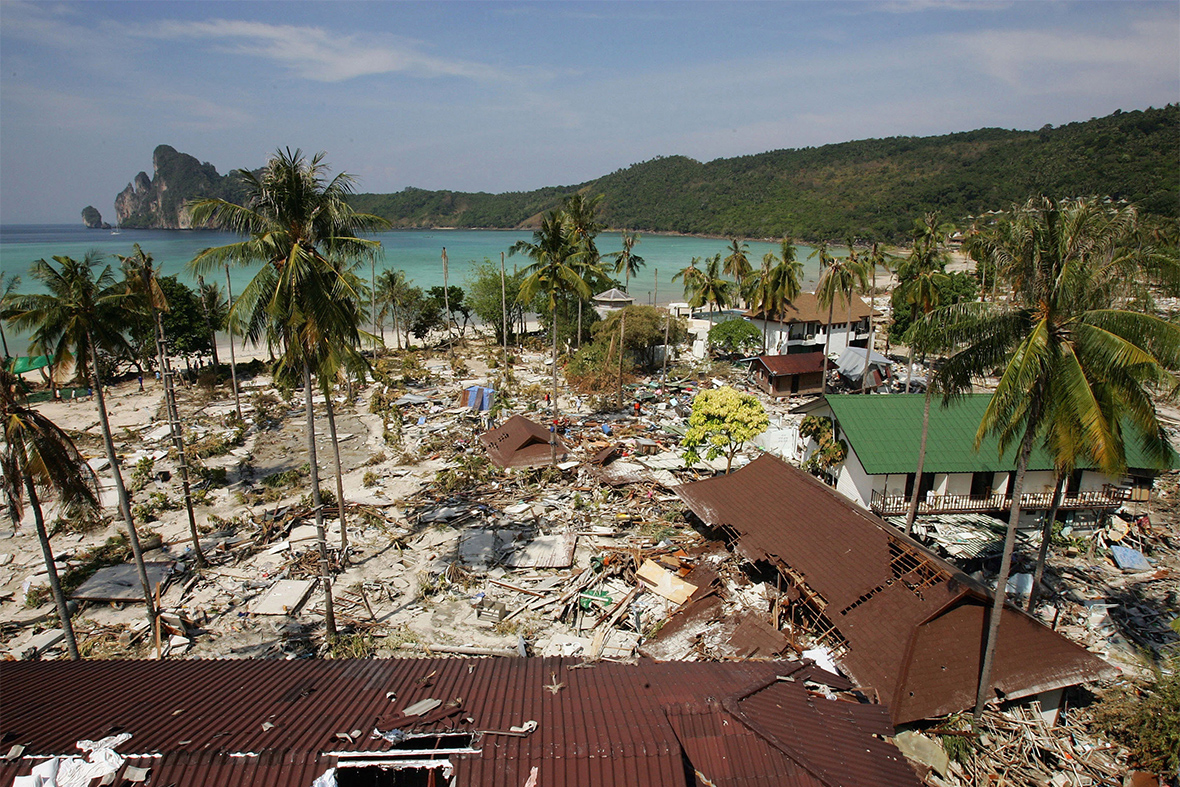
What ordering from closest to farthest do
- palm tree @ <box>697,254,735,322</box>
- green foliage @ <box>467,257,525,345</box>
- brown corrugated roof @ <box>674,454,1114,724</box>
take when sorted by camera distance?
1. brown corrugated roof @ <box>674,454,1114,724</box>
2. green foliage @ <box>467,257,525,345</box>
3. palm tree @ <box>697,254,735,322</box>

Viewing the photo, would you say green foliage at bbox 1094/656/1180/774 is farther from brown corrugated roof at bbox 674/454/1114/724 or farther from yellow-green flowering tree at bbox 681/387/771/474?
yellow-green flowering tree at bbox 681/387/771/474

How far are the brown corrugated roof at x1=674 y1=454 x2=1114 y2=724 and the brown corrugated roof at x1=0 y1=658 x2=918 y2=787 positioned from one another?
8.01 feet

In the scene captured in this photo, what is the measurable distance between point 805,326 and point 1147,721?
34453mm

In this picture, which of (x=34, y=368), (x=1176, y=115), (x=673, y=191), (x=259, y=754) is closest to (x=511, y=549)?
(x=259, y=754)

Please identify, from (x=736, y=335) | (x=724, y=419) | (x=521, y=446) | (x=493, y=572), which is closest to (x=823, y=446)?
(x=724, y=419)

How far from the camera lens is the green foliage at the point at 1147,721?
10859 millimetres

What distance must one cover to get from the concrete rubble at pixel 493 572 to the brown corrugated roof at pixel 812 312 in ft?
60.0

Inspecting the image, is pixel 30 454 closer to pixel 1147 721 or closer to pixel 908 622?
pixel 908 622

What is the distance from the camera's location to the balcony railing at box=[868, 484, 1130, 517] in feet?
62.5

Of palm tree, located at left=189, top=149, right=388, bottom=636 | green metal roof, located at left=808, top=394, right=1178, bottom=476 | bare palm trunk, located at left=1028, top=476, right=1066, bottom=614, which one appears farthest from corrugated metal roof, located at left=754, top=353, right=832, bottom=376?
palm tree, located at left=189, top=149, right=388, bottom=636

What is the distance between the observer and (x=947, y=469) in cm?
1895

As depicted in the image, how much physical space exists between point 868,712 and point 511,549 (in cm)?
1107

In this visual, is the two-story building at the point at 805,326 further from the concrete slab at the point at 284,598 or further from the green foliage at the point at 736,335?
the concrete slab at the point at 284,598

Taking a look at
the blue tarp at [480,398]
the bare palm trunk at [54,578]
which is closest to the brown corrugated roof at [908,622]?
the bare palm trunk at [54,578]
